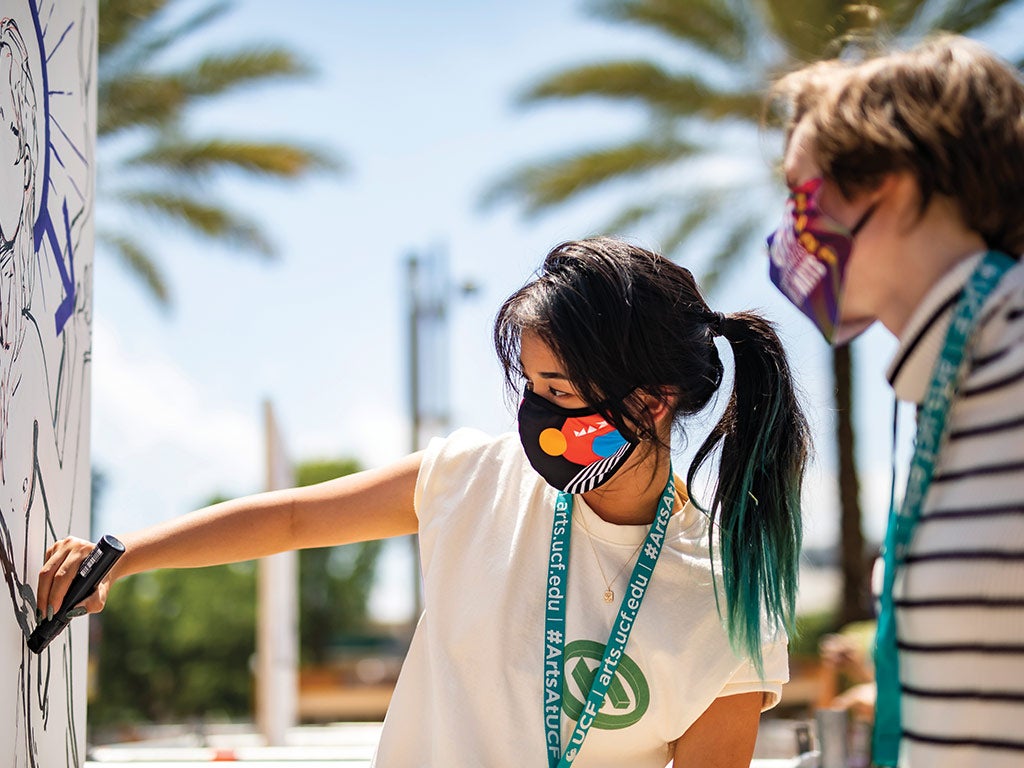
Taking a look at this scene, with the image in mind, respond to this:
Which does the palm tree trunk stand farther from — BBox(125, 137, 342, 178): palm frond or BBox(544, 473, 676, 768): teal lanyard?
BBox(544, 473, 676, 768): teal lanyard

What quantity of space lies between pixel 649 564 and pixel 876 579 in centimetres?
89

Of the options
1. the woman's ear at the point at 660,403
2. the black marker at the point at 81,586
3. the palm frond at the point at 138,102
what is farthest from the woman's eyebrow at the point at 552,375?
the palm frond at the point at 138,102

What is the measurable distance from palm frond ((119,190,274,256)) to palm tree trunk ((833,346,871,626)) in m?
6.09

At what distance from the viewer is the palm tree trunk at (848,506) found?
11.6m

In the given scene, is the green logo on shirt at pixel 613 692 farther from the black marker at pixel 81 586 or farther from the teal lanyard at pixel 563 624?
the black marker at pixel 81 586

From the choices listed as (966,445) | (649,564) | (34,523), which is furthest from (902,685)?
(34,523)

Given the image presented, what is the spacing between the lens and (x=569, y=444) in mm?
2398

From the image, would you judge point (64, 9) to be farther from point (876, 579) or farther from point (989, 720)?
point (989, 720)

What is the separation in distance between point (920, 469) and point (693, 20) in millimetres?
10669

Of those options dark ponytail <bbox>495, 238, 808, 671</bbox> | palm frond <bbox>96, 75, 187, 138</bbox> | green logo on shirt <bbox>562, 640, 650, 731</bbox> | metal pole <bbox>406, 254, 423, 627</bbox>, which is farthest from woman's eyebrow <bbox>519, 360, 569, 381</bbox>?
metal pole <bbox>406, 254, 423, 627</bbox>

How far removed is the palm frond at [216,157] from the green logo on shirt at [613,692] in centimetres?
1063

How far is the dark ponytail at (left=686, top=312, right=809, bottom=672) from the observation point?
2.37 metres

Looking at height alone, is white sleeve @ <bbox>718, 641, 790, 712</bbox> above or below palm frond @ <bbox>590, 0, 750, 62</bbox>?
below

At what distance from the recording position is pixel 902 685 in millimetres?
1438
